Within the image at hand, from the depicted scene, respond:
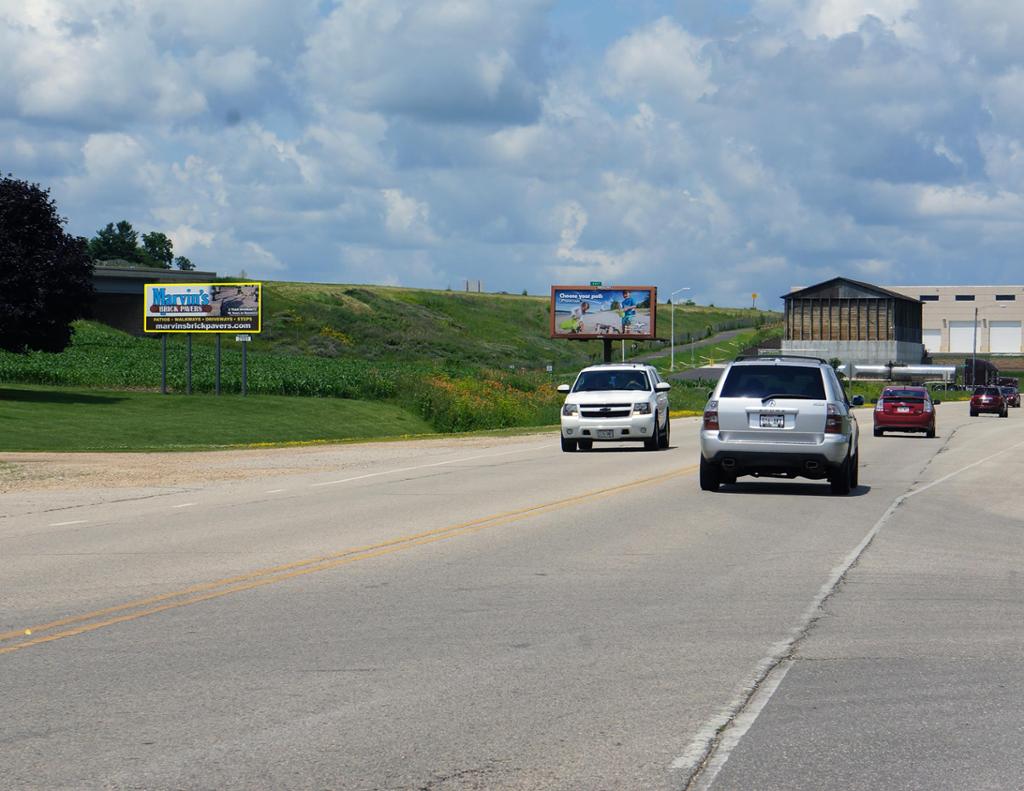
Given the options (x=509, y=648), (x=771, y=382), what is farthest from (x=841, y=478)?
(x=509, y=648)

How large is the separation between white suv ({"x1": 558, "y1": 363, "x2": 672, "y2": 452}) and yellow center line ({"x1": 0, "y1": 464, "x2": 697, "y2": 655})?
13691 millimetres

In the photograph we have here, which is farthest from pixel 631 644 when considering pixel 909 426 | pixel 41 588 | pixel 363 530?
pixel 909 426

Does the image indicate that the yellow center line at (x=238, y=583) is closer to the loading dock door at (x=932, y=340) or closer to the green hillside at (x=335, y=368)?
the green hillside at (x=335, y=368)

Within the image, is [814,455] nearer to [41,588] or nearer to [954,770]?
[41,588]

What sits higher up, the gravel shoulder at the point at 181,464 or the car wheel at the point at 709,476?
the car wheel at the point at 709,476

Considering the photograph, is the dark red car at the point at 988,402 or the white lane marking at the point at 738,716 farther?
the dark red car at the point at 988,402

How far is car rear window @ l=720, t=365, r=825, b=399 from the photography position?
20.6 metres

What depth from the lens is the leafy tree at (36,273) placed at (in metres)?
47.7

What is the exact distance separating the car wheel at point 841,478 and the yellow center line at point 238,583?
14.7 ft

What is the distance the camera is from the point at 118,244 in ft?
585

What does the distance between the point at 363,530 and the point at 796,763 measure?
9.90m

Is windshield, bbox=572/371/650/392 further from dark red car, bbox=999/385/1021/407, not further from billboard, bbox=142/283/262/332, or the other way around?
dark red car, bbox=999/385/1021/407

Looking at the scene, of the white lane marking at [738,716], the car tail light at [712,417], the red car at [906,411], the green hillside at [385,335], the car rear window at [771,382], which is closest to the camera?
the white lane marking at [738,716]

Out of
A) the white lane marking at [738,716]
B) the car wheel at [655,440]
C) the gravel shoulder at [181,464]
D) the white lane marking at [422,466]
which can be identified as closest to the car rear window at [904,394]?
the car wheel at [655,440]
